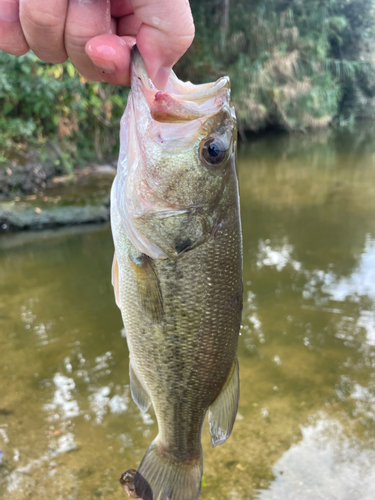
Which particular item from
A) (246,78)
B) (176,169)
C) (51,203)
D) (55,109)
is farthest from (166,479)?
(246,78)

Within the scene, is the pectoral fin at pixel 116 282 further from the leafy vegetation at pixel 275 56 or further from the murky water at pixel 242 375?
the leafy vegetation at pixel 275 56

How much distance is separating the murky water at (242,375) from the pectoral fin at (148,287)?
154cm

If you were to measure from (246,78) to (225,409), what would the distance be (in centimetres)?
1570

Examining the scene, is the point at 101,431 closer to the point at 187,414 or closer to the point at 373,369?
the point at 187,414

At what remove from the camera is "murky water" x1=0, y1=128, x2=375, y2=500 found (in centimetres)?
235

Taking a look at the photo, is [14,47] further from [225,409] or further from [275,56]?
[275,56]

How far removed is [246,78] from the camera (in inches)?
597

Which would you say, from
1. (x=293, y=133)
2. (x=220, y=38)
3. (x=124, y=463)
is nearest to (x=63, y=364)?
(x=124, y=463)

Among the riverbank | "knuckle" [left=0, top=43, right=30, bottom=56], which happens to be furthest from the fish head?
the riverbank

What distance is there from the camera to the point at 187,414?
4.69 feet

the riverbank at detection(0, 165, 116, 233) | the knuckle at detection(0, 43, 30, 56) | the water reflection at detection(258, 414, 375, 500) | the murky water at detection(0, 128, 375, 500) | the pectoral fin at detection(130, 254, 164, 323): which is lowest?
the riverbank at detection(0, 165, 116, 233)

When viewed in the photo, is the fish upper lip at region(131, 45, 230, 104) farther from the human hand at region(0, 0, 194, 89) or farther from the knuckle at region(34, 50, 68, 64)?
the knuckle at region(34, 50, 68, 64)

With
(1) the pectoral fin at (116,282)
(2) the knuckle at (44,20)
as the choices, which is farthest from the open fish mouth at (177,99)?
(1) the pectoral fin at (116,282)

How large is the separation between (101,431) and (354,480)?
1607 millimetres
